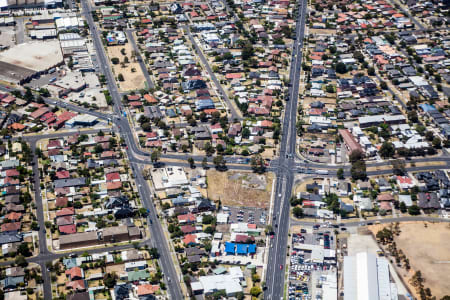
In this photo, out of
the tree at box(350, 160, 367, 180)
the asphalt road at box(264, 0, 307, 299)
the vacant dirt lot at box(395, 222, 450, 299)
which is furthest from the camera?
the tree at box(350, 160, 367, 180)

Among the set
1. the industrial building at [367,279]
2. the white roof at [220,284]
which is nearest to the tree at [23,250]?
the white roof at [220,284]

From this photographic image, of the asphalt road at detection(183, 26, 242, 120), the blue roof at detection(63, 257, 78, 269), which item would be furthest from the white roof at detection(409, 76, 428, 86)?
the blue roof at detection(63, 257, 78, 269)

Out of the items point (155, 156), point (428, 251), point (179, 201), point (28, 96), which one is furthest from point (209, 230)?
point (28, 96)

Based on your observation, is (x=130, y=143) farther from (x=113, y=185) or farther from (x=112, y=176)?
(x=113, y=185)

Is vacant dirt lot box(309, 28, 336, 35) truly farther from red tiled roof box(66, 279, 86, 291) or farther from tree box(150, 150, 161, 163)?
red tiled roof box(66, 279, 86, 291)

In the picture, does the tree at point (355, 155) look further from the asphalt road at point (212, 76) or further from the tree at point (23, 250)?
the tree at point (23, 250)

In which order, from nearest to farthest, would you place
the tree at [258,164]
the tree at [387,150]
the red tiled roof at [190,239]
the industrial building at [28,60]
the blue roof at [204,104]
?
the red tiled roof at [190,239]
the tree at [258,164]
the tree at [387,150]
the blue roof at [204,104]
the industrial building at [28,60]
